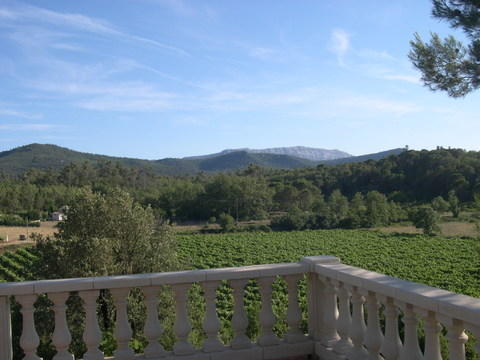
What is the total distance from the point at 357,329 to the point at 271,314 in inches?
22.1

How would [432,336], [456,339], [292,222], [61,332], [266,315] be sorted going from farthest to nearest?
1. [292,222]
2. [266,315]
3. [61,332]
4. [432,336]
5. [456,339]

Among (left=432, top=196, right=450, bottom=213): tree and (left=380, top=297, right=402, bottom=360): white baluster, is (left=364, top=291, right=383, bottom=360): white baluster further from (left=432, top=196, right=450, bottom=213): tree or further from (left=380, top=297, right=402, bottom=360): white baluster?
(left=432, top=196, right=450, bottom=213): tree

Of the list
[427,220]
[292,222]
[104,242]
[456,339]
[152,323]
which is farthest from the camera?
[292,222]

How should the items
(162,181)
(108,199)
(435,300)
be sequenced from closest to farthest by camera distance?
(435,300) < (108,199) < (162,181)

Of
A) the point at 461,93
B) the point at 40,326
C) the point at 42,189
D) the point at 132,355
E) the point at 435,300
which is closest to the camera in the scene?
the point at 435,300

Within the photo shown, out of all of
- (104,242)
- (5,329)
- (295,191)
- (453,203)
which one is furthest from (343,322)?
(295,191)

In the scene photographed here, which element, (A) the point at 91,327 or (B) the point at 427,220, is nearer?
(A) the point at 91,327

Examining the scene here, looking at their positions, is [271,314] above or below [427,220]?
above

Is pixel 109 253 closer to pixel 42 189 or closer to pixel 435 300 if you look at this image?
pixel 435 300

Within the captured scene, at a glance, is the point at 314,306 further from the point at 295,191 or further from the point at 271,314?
the point at 295,191

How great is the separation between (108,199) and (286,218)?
50885mm

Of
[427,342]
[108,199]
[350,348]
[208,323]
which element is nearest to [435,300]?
[427,342]

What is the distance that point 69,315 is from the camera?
730 centimetres

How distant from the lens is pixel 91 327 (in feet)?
7.93
